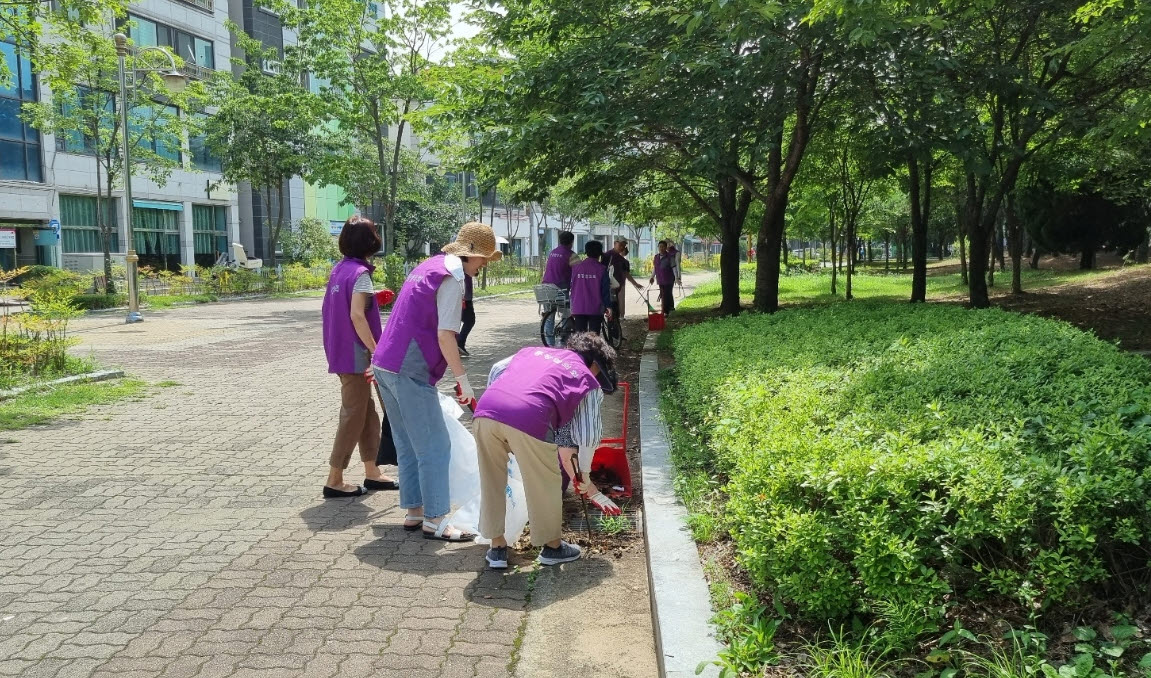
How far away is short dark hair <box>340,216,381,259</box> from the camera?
5477mm

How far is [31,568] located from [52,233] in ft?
112

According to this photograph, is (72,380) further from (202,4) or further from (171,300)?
(202,4)

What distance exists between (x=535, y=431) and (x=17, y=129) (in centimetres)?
3489

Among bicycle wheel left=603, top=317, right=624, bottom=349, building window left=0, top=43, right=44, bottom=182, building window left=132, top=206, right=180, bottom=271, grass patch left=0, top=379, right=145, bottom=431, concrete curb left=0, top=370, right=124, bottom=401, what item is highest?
building window left=0, top=43, right=44, bottom=182

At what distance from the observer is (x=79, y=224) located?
1411 inches

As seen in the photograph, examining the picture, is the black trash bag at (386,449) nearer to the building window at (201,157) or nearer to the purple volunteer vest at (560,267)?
the purple volunteer vest at (560,267)

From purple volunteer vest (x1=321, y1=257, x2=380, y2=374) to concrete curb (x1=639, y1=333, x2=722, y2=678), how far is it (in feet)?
6.52

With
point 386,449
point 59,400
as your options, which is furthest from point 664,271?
point 386,449

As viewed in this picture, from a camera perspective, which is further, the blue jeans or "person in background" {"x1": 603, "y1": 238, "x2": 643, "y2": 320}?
"person in background" {"x1": 603, "y1": 238, "x2": 643, "y2": 320}

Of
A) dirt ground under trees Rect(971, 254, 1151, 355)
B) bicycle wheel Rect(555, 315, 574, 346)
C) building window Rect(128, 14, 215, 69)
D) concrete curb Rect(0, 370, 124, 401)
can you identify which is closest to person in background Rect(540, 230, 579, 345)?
bicycle wheel Rect(555, 315, 574, 346)

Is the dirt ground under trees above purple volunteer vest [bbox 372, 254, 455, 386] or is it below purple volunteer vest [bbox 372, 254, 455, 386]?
below

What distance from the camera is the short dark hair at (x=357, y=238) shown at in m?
5.48

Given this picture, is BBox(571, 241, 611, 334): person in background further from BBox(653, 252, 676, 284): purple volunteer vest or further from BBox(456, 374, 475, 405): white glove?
BBox(653, 252, 676, 284): purple volunteer vest

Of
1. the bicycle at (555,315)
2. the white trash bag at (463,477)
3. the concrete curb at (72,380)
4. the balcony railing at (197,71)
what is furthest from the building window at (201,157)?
the white trash bag at (463,477)
